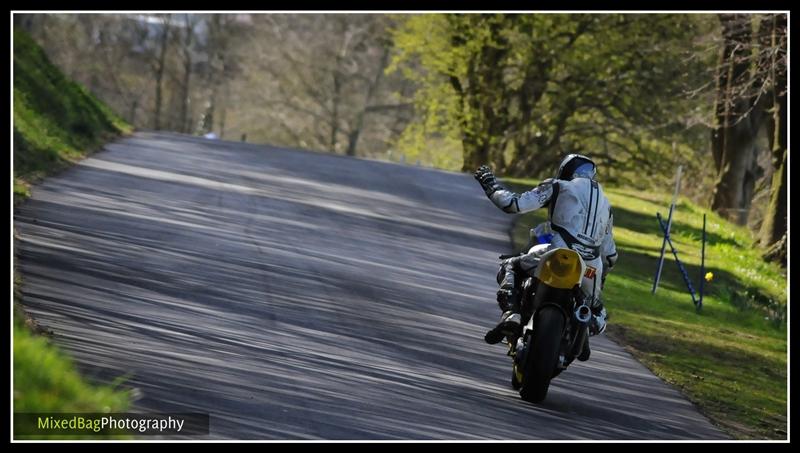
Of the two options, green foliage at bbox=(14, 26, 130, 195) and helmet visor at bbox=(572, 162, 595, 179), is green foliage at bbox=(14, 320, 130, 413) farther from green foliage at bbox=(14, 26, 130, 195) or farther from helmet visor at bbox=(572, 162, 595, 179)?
green foliage at bbox=(14, 26, 130, 195)

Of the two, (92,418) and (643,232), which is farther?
(643,232)

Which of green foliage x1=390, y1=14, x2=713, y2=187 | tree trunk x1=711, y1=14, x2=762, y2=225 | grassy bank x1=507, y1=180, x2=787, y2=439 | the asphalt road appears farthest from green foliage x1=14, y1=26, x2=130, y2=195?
tree trunk x1=711, y1=14, x2=762, y2=225

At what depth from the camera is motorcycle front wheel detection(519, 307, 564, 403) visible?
1032 cm

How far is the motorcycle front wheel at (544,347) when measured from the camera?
1032cm

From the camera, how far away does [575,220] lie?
11.0 m

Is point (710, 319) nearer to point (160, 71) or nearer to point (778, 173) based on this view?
point (778, 173)

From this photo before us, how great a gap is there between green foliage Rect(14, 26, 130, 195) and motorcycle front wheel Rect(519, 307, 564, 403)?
966 centimetres

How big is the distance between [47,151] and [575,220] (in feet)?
44.7

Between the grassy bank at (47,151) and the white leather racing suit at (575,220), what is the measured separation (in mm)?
3586

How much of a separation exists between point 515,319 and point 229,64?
62.7 metres

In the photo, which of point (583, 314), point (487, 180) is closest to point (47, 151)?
point (487, 180)

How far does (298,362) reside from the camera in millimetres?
10883
